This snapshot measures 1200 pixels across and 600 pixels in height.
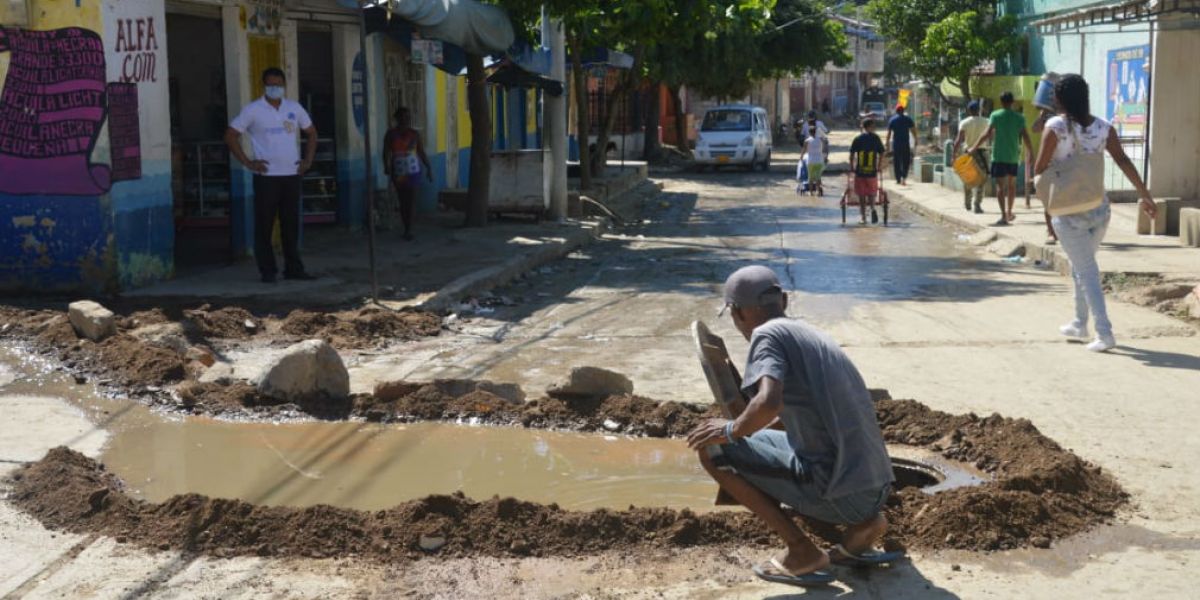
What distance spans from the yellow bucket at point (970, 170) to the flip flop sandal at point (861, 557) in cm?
1738

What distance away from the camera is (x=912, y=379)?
9.17m

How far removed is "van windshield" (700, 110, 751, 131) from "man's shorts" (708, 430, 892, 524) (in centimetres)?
3568

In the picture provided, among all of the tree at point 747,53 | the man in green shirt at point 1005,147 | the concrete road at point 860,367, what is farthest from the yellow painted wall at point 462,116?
the tree at point 747,53

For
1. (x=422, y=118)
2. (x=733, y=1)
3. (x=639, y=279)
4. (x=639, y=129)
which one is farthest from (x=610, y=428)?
(x=639, y=129)

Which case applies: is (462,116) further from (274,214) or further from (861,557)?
(861,557)

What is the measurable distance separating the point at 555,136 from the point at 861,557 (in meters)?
16.8

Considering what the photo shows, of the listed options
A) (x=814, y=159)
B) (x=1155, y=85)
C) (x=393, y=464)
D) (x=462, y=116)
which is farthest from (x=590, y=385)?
(x=814, y=159)

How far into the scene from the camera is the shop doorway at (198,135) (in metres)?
16.6

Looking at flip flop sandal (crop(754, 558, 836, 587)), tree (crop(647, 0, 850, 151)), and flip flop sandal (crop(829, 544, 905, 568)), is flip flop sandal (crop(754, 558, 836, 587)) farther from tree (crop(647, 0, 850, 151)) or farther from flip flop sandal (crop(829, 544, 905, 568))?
tree (crop(647, 0, 850, 151))

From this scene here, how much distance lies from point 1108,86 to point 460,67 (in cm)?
1163

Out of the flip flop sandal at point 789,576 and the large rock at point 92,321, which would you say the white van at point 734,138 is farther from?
the flip flop sandal at point 789,576

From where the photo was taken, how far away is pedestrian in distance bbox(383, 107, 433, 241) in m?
17.7

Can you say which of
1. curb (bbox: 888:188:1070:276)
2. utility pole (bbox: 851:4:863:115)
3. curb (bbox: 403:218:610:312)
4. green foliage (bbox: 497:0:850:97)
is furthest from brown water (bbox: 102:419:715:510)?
utility pole (bbox: 851:4:863:115)

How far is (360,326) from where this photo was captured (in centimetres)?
1083
